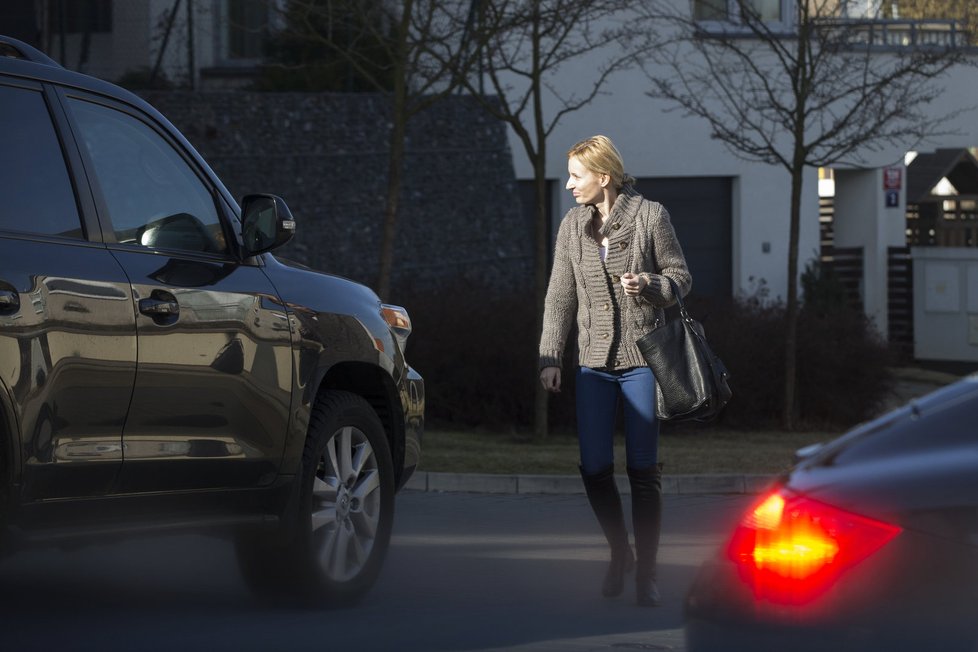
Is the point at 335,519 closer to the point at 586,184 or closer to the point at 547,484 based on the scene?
the point at 586,184

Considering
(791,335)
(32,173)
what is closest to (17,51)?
(32,173)

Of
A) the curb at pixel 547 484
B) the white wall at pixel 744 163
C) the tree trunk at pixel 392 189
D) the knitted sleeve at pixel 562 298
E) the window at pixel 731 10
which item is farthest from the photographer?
the white wall at pixel 744 163

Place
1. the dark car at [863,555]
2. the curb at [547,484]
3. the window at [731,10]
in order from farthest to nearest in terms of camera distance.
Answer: the window at [731,10] → the curb at [547,484] → the dark car at [863,555]

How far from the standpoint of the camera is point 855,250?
28469 mm

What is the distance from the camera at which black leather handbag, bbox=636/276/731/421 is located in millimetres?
6934

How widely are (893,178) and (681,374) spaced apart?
852 inches

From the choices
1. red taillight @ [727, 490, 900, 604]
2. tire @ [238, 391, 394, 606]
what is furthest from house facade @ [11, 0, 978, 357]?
red taillight @ [727, 490, 900, 604]

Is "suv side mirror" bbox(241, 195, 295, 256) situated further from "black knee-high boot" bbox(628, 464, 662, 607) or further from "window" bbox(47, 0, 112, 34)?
"window" bbox(47, 0, 112, 34)

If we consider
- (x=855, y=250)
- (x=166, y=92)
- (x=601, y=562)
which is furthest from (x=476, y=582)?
(x=855, y=250)

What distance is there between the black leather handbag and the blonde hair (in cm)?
57

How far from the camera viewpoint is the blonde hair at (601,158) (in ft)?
23.7

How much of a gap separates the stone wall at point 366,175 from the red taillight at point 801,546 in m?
16.1

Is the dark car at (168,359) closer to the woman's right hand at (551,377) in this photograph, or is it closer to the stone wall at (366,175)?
the woman's right hand at (551,377)

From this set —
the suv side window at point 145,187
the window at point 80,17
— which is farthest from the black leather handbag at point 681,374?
the window at point 80,17
